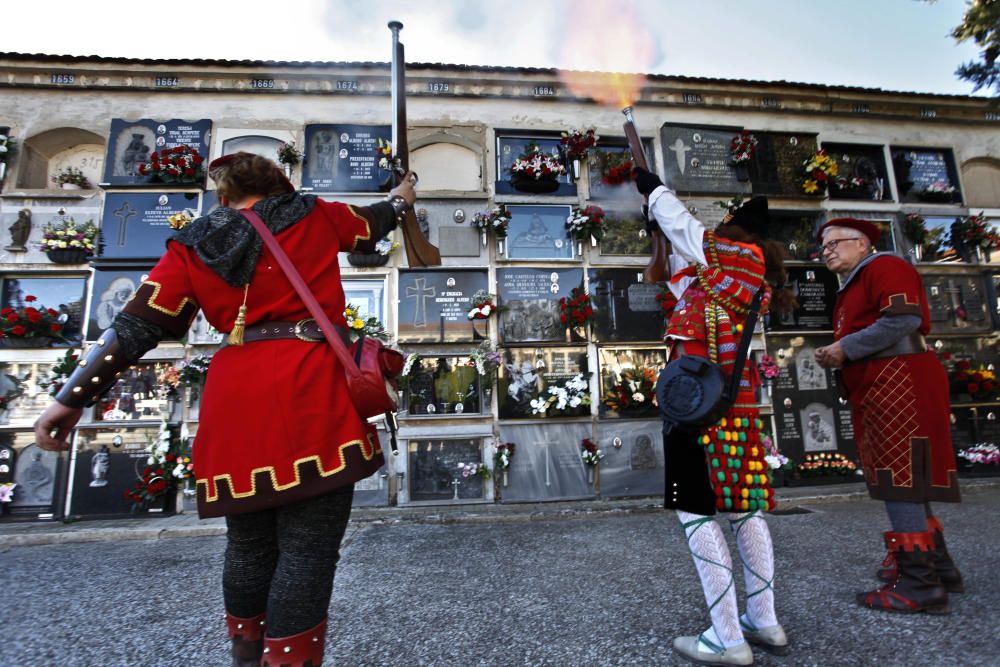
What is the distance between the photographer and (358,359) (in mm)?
1523

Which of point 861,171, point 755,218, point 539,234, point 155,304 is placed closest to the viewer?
point 155,304

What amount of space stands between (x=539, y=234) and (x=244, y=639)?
606 cm

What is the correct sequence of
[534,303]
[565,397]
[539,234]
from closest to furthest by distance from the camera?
[565,397] < [534,303] < [539,234]

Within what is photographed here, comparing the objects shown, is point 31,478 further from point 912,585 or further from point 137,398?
point 912,585

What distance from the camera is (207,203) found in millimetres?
6688

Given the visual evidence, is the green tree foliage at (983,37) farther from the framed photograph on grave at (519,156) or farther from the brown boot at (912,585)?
the brown boot at (912,585)

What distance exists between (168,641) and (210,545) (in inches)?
86.6

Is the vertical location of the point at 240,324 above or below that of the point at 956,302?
below

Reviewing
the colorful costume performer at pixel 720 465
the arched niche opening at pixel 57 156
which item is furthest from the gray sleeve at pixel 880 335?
the arched niche opening at pixel 57 156

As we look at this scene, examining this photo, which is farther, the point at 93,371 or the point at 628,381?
the point at 628,381

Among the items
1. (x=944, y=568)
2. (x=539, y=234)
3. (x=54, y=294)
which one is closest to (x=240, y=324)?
(x=944, y=568)

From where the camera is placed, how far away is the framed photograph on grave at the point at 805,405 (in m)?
6.75

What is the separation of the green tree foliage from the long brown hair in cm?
535

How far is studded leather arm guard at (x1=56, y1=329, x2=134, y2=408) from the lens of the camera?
4.79 ft
